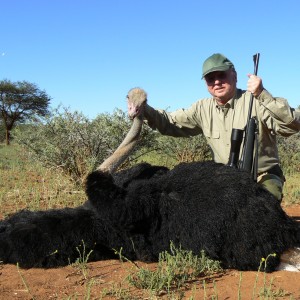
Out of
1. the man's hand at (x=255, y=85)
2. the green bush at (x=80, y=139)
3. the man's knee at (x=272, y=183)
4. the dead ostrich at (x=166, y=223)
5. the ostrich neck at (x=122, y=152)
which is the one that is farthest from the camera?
the green bush at (x=80, y=139)

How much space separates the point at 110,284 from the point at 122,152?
1.08 metres

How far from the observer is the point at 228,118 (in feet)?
15.2

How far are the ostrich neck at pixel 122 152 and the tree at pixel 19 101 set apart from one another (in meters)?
26.0

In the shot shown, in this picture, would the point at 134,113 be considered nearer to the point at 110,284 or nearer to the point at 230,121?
the point at 230,121

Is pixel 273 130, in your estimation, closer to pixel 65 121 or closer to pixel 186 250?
pixel 186 250

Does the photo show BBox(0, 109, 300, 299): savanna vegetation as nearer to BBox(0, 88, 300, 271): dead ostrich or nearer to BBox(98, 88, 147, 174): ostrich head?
BBox(0, 88, 300, 271): dead ostrich

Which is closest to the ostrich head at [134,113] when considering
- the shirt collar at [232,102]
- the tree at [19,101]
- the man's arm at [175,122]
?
the man's arm at [175,122]

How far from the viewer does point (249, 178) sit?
3.56 m

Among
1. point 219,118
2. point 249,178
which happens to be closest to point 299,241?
point 249,178

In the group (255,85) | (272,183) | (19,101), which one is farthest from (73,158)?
(19,101)

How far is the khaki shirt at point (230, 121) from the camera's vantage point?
400cm

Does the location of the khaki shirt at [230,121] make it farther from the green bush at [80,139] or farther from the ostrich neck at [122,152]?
the green bush at [80,139]

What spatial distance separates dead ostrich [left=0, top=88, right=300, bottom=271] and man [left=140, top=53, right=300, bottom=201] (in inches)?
30.6

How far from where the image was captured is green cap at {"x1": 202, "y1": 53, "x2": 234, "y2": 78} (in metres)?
4.39
